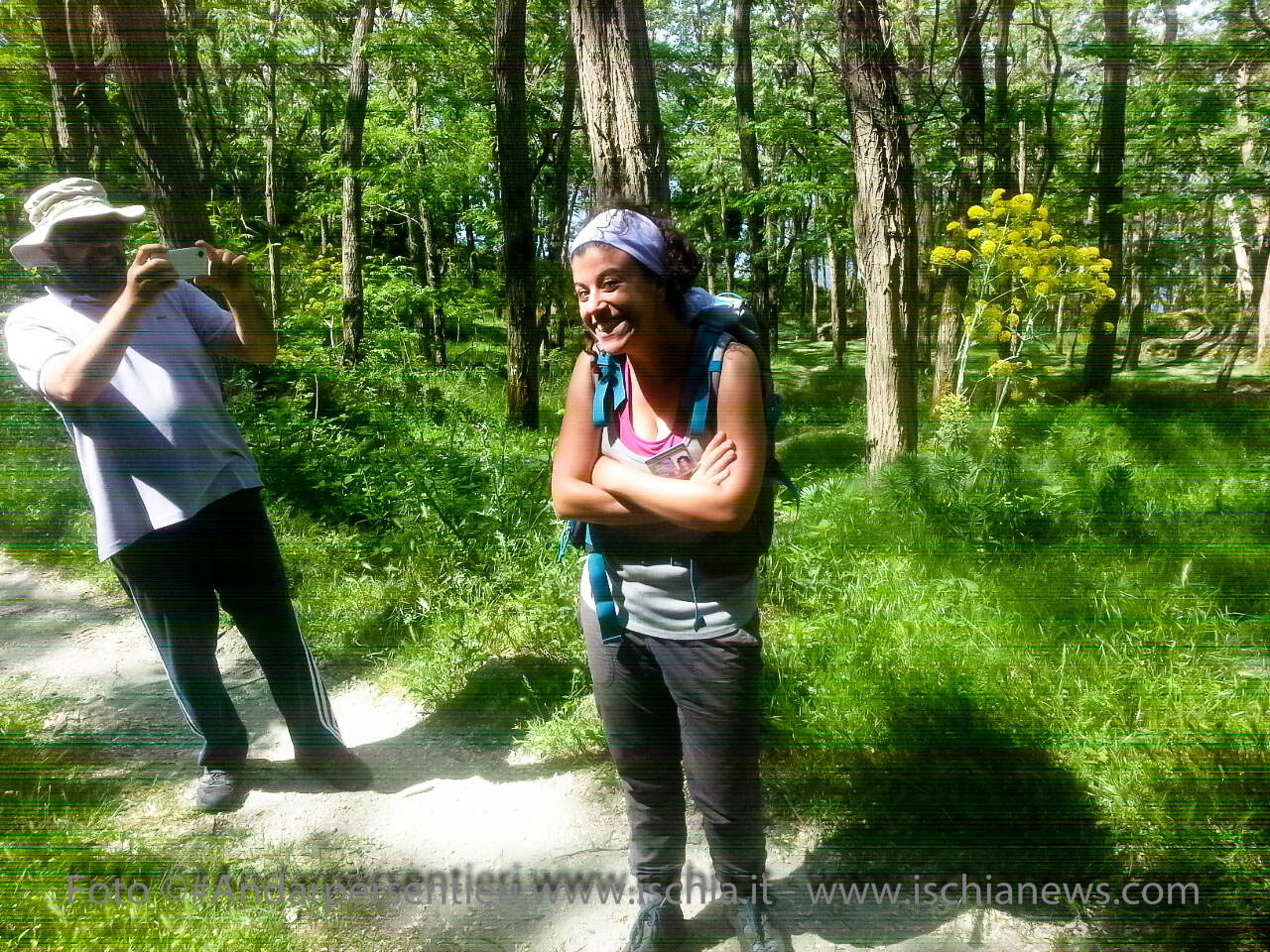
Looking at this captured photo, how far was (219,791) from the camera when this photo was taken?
3.05m

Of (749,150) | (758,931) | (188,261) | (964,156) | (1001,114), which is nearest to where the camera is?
(758,931)

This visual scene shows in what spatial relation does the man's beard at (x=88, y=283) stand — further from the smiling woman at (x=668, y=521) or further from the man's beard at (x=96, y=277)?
the smiling woman at (x=668, y=521)

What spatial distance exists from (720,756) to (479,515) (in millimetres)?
2829

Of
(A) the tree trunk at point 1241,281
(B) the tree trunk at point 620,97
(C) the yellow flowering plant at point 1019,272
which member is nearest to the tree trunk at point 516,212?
(C) the yellow flowering plant at point 1019,272

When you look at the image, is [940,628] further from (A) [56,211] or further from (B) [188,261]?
(A) [56,211]

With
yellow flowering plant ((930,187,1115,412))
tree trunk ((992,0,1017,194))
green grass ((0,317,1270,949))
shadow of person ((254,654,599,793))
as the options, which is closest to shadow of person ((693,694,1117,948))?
green grass ((0,317,1270,949))

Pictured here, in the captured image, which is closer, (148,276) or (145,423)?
(148,276)

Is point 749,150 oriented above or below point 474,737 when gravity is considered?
above

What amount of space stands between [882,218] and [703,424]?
419 cm

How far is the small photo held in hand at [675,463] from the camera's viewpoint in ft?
6.57

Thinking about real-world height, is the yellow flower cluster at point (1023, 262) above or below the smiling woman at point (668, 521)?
above

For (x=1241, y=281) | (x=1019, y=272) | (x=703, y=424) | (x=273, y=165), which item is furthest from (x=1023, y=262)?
(x=273, y=165)

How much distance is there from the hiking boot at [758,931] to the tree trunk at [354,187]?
10.7 metres

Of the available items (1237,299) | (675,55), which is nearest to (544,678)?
(1237,299)
